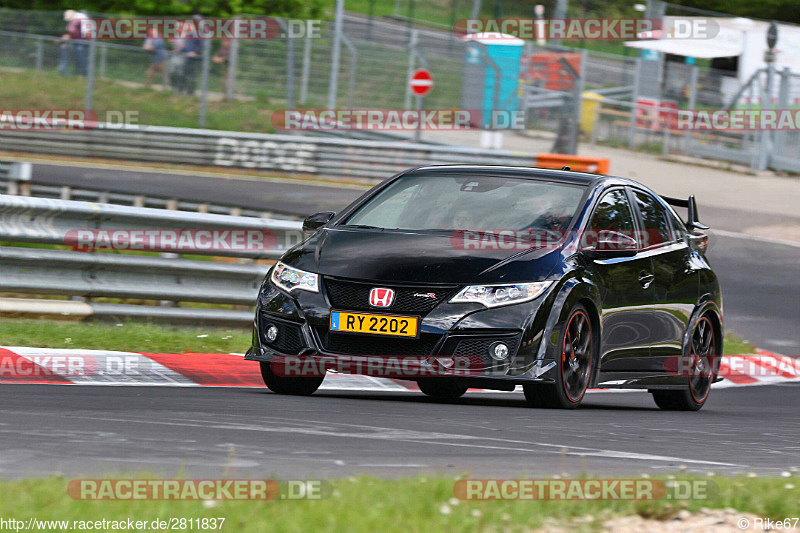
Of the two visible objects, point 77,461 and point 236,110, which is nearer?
point 77,461

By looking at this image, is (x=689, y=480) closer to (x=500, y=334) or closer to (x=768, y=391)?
(x=500, y=334)

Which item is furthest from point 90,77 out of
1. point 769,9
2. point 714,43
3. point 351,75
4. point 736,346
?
point 769,9

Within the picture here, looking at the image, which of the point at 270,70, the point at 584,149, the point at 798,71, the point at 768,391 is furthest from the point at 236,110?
the point at 768,391

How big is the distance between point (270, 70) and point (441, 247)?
22248mm

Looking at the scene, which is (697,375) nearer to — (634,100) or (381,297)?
(381,297)

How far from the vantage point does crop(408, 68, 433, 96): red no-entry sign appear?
2891cm

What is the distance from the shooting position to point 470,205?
8586 mm

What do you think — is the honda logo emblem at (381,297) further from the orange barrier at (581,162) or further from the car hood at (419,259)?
the orange barrier at (581,162)

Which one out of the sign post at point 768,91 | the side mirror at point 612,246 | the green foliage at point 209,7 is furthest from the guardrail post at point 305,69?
the side mirror at point 612,246

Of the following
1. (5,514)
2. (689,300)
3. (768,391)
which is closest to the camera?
(5,514)

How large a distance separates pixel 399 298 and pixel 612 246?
1.70 metres

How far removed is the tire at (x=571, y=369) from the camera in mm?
7875

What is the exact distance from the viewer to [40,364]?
28.1 ft

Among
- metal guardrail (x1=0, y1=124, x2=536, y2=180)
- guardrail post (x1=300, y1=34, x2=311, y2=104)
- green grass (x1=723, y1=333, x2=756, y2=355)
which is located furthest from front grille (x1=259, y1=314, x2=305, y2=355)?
guardrail post (x1=300, y1=34, x2=311, y2=104)
